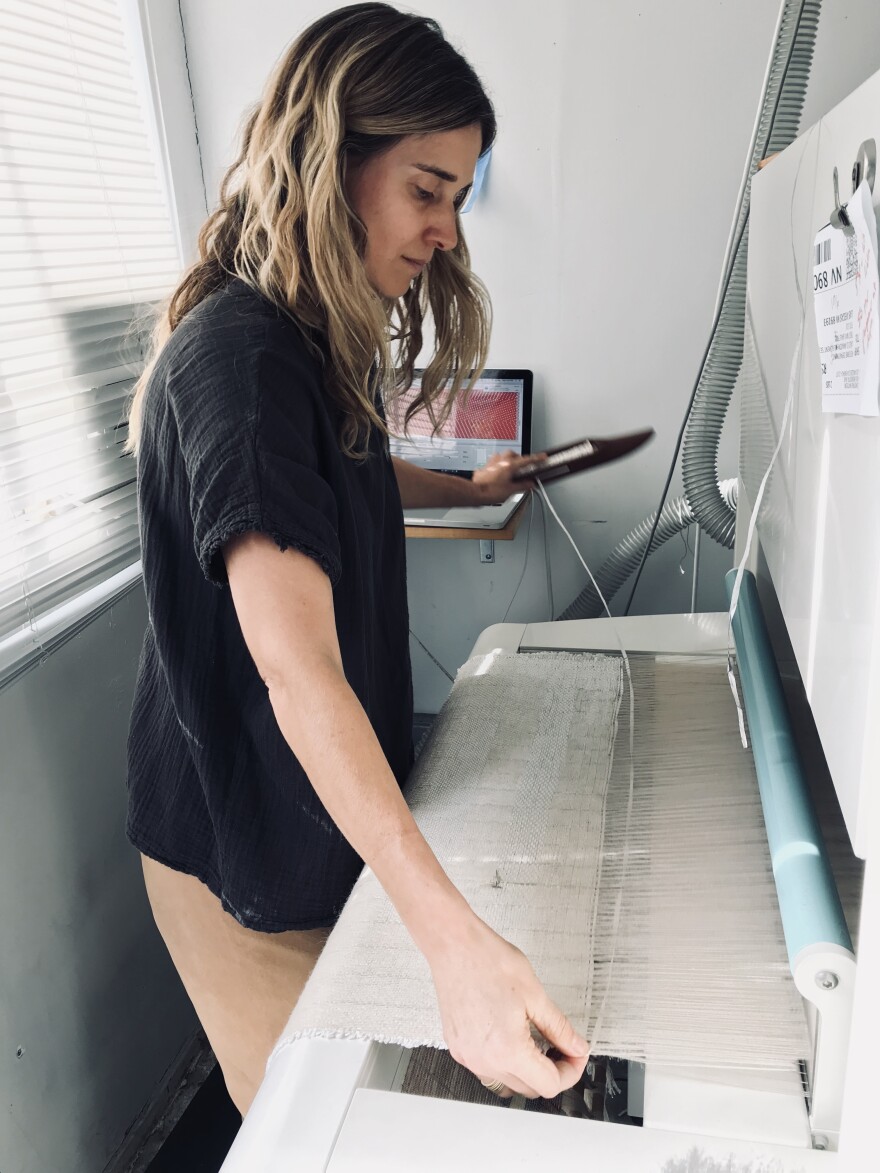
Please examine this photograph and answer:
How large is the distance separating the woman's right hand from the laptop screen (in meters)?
1.38

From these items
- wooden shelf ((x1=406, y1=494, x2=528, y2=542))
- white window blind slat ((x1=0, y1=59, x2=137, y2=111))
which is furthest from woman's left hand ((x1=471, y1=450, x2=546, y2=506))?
white window blind slat ((x1=0, y1=59, x2=137, y2=111))

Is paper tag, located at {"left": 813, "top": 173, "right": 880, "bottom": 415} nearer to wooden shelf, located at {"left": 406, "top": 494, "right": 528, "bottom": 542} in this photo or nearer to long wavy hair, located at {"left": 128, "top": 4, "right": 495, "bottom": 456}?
long wavy hair, located at {"left": 128, "top": 4, "right": 495, "bottom": 456}

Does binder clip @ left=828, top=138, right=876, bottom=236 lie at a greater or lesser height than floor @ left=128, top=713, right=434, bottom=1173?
greater

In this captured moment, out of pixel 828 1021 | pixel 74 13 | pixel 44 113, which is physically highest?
pixel 74 13

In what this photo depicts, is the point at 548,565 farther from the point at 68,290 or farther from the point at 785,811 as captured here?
the point at 785,811

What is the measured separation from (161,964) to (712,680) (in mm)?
1041

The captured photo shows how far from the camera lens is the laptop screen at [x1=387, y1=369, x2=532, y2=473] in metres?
1.83

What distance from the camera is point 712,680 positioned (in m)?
1.01

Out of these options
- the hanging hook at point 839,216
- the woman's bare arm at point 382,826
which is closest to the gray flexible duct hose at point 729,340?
the hanging hook at point 839,216

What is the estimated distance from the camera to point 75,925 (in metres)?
1.28

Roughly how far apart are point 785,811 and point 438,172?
595 millimetres

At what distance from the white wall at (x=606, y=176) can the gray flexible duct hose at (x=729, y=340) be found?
0.26 m

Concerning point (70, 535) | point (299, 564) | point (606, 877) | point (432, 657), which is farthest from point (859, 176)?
point (432, 657)

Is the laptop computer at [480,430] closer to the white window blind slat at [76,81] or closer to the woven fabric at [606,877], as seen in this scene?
the white window blind slat at [76,81]
